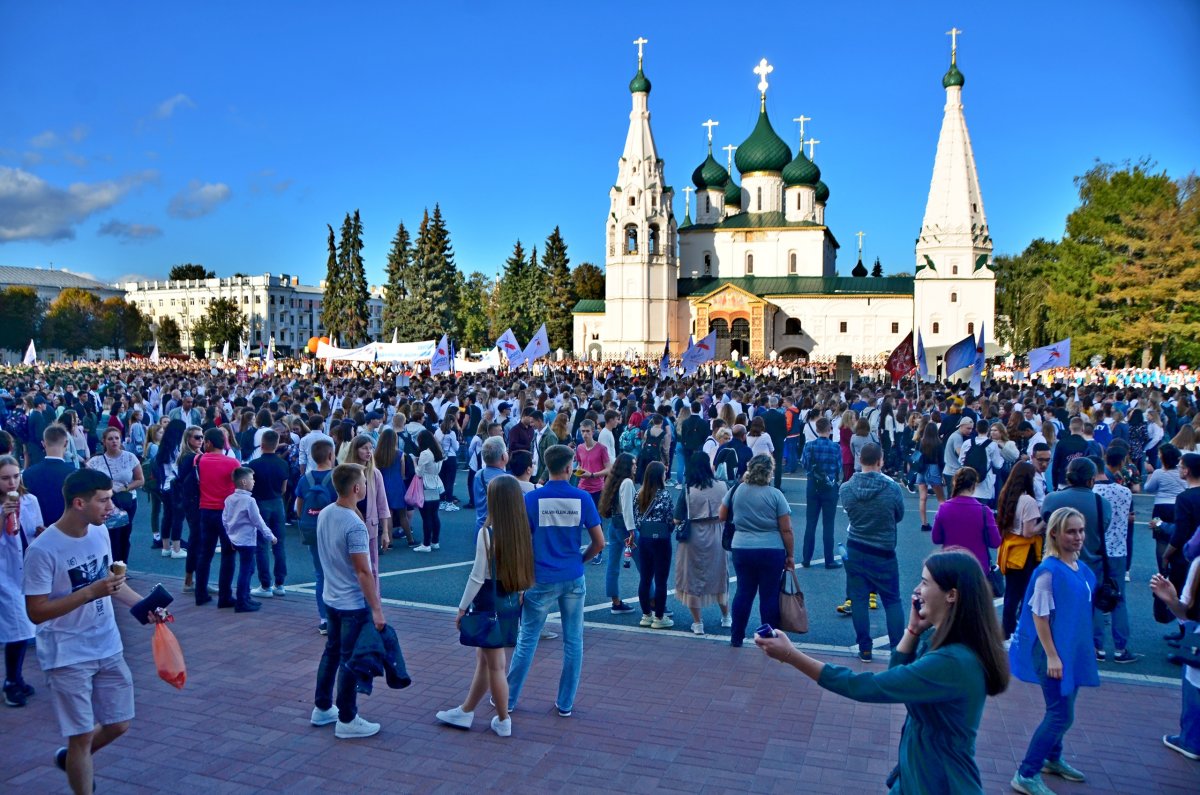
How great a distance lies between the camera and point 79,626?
4.54 meters

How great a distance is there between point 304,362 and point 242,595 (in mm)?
43599

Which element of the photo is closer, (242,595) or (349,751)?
(349,751)

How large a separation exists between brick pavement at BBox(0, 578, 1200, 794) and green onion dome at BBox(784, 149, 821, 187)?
69513mm

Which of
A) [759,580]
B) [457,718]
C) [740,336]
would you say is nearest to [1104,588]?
[759,580]

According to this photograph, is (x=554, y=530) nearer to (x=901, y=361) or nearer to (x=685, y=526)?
(x=685, y=526)

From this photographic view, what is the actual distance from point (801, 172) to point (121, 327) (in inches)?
2795

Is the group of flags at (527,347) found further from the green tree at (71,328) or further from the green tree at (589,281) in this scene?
the green tree at (71,328)

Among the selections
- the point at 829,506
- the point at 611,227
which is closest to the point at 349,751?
the point at 829,506

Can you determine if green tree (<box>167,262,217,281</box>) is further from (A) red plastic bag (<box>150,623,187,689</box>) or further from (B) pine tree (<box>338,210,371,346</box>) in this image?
(A) red plastic bag (<box>150,623,187,689</box>)

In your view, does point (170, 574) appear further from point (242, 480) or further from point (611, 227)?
point (611, 227)

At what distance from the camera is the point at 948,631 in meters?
3.18

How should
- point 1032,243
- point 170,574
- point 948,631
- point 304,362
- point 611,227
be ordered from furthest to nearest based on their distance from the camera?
point 1032,243
point 611,227
point 304,362
point 170,574
point 948,631

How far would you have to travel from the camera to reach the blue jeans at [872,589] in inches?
283

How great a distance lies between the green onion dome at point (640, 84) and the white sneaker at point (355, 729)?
65.3 m
